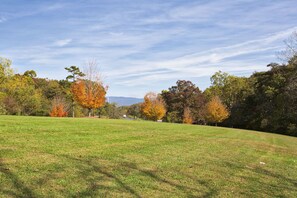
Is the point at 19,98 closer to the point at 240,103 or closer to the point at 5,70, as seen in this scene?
the point at 5,70

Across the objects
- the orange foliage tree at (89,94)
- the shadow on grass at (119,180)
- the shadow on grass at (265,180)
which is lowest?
the shadow on grass at (265,180)

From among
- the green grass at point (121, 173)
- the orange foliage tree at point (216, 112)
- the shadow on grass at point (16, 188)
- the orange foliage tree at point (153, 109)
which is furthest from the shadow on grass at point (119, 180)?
the orange foliage tree at point (153, 109)

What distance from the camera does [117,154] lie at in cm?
791

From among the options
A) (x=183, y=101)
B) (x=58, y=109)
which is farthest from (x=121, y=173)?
(x=183, y=101)

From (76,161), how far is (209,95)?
61565mm

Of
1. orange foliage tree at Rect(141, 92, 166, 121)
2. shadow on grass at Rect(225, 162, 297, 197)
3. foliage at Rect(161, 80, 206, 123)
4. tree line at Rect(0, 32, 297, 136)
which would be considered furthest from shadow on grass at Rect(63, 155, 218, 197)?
foliage at Rect(161, 80, 206, 123)

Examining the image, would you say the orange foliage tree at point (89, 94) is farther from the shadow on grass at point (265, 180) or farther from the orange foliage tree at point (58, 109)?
the shadow on grass at point (265, 180)

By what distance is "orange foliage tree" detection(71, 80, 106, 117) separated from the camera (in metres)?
36.4

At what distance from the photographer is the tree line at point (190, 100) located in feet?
128

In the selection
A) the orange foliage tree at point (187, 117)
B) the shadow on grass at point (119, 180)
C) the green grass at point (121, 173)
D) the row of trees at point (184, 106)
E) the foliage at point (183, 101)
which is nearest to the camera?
the green grass at point (121, 173)

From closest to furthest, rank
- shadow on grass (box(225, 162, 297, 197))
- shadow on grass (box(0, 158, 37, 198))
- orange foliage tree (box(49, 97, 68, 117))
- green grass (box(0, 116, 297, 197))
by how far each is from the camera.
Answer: shadow on grass (box(0, 158, 37, 198)), green grass (box(0, 116, 297, 197)), shadow on grass (box(225, 162, 297, 197)), orange foliage tree (box(49, 97, 68, 117))

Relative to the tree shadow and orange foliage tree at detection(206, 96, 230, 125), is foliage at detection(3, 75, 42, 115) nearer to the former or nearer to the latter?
orange foliage tree at detection(206, 96, 230, 125)

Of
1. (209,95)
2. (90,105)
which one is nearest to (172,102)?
(209,95)

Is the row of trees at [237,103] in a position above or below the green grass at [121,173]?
above
